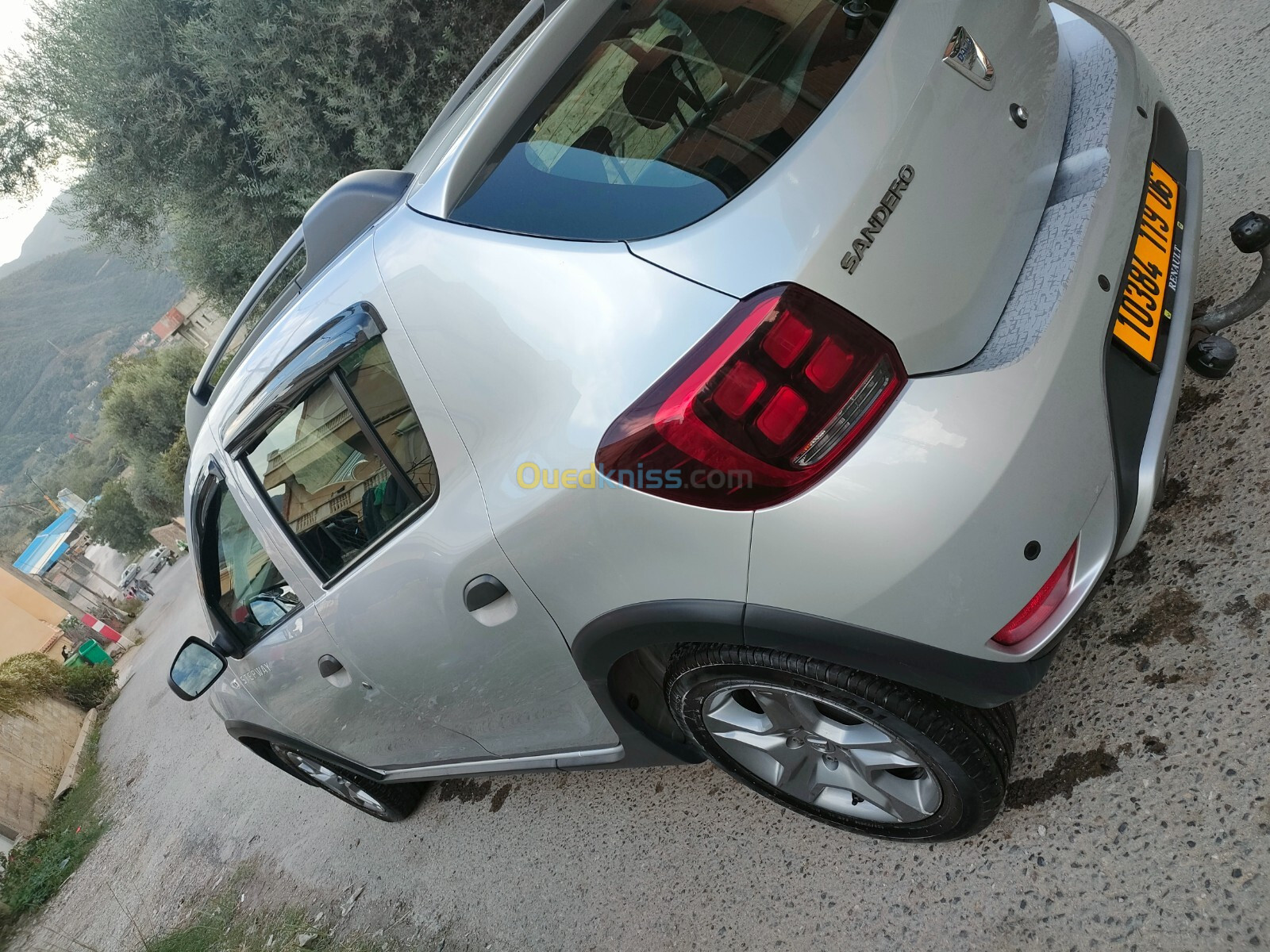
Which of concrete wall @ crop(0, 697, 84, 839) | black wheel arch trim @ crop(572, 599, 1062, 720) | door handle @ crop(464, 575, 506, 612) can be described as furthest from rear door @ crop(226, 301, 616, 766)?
concrete wall @ crop(0, 697, 84, 839)

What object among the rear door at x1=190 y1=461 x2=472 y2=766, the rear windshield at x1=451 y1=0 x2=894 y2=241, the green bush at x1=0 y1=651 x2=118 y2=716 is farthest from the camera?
the green bush at x1=0 y1=651 x2=118 y2=716

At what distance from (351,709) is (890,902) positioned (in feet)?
5.86

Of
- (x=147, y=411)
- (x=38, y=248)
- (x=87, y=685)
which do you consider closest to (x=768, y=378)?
(x=87, y=685)

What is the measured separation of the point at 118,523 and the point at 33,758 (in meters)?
35.3

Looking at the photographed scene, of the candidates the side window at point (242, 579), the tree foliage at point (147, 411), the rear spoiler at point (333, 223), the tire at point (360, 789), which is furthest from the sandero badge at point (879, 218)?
the tree foliage at point (147, 411)

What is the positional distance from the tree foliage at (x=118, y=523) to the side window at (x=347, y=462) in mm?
42397

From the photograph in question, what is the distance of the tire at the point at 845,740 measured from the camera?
1.64 metres

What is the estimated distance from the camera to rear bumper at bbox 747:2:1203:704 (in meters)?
1.42

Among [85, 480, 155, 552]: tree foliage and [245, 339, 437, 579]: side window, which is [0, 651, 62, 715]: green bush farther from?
[85, 480, 155, 552]: tree foliage

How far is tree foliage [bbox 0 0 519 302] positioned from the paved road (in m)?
6.35

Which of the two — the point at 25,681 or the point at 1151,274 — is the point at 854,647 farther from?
the point at 25,681

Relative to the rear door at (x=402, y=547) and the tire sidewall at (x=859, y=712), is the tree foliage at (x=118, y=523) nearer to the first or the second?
the rear door at (x=402, y=547)

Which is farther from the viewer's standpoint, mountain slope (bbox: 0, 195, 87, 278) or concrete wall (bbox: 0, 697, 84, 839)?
mountain slope (bbox: 0, 195, 87, 278)

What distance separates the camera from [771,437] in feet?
4.77
